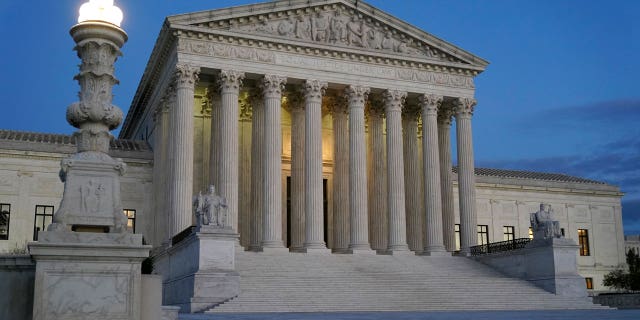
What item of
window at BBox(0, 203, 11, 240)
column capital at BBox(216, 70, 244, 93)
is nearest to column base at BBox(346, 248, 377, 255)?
column capital at BBox(216, 70, 244, 93)

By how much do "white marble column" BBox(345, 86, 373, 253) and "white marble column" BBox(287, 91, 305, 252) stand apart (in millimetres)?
3151

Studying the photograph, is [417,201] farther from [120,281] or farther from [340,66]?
[120,281]

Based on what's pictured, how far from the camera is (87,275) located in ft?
34.0

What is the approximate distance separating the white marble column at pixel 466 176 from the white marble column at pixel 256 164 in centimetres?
1312

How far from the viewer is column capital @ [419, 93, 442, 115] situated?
4594 cm

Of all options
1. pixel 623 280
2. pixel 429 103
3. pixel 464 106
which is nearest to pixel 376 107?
pixel 429 103

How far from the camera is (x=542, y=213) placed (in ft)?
124

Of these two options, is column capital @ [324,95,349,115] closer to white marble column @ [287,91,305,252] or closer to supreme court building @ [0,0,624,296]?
supreme court building @ [0,0,624,296]

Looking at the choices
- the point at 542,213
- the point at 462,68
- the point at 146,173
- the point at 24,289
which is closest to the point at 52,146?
the point at 146,173

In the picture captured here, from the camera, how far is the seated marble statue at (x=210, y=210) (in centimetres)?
3059

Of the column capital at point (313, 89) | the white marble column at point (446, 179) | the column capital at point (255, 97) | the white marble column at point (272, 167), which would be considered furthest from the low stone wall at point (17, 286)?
the white marble column at point (446, 179)

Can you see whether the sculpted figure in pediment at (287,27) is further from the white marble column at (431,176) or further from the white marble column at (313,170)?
the white marble column at (431,176)

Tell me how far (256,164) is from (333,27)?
9.80m

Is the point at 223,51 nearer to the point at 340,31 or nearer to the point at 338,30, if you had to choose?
the point at 338,30
